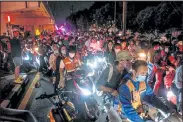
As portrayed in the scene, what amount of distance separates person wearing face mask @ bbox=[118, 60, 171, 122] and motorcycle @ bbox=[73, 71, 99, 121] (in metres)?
2.50

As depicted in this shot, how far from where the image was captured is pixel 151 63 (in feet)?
30.9

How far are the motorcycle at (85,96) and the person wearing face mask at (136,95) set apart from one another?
98.4 inches

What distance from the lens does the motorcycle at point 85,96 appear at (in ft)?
21.3

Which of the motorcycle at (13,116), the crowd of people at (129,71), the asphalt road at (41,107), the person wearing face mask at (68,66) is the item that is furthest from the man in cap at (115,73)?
the asphalt road at (41,107)

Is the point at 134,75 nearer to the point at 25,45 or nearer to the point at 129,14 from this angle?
the point at 25,45

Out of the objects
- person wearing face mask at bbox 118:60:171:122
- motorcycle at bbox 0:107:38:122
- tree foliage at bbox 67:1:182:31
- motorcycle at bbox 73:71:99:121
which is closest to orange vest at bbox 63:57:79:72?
motorcycle at bbox 73:71:99:121

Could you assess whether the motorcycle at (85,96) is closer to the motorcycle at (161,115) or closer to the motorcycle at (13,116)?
the motorcycle at (13,116)

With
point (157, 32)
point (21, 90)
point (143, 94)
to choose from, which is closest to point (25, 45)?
point (21, 90)

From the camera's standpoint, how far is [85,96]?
6500 millimetres

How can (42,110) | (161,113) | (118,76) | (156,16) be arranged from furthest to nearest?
(156,16) → (42,110) → (118,76) → (161,113)

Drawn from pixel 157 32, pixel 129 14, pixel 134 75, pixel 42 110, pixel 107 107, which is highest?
pixel 129 14

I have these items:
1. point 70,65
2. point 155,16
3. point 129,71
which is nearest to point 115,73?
point 129,71

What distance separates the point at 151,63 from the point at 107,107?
503 cm

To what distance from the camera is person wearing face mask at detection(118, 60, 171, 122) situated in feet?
12.2
